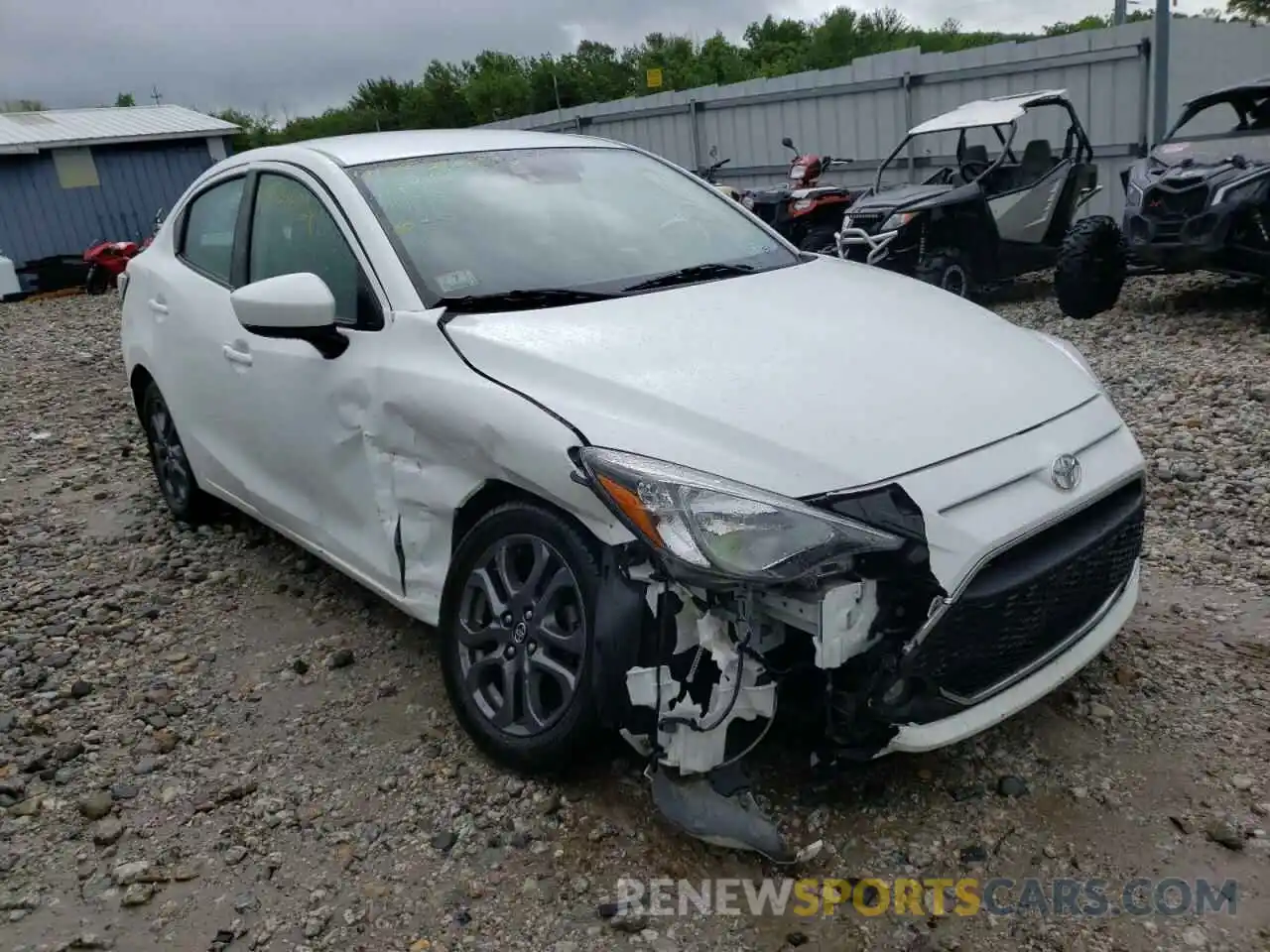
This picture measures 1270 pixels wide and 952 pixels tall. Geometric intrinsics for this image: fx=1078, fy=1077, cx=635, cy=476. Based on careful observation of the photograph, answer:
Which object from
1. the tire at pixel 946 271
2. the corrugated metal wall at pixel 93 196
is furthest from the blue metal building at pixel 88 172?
the tire at pixel 946 271

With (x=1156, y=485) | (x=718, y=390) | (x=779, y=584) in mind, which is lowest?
(x=1156, y=485)

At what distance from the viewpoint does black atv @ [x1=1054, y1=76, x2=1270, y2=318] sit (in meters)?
6.60

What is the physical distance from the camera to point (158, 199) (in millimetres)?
20344

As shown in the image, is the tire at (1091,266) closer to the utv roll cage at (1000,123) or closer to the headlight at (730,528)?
the utv roll cage at (1000,123)

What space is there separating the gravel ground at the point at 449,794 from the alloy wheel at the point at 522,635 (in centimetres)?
22

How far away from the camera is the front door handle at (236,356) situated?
3.61 meters

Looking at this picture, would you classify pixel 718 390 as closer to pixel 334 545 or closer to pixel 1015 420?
pixel 1015 420

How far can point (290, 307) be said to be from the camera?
9.59ft

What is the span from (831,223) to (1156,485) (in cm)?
611

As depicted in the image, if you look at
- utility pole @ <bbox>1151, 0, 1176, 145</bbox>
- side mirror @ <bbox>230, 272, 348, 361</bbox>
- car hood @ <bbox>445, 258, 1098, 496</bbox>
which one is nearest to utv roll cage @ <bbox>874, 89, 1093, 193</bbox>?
utility pole @ <bbox>1151, 0, 1176, 145</bbox>

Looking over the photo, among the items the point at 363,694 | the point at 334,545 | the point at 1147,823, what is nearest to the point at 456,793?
the point at 363,694

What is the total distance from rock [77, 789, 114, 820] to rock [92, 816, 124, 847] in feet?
0.12

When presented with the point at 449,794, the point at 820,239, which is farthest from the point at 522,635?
the point at 820,239

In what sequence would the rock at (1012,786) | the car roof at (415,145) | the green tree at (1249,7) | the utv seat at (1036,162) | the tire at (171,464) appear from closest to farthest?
the rock at (1012,786) → the car roof at (415,145) → the tire at (171,464) → the utv seat at (1036,162) → the green tree at (1249,7)
